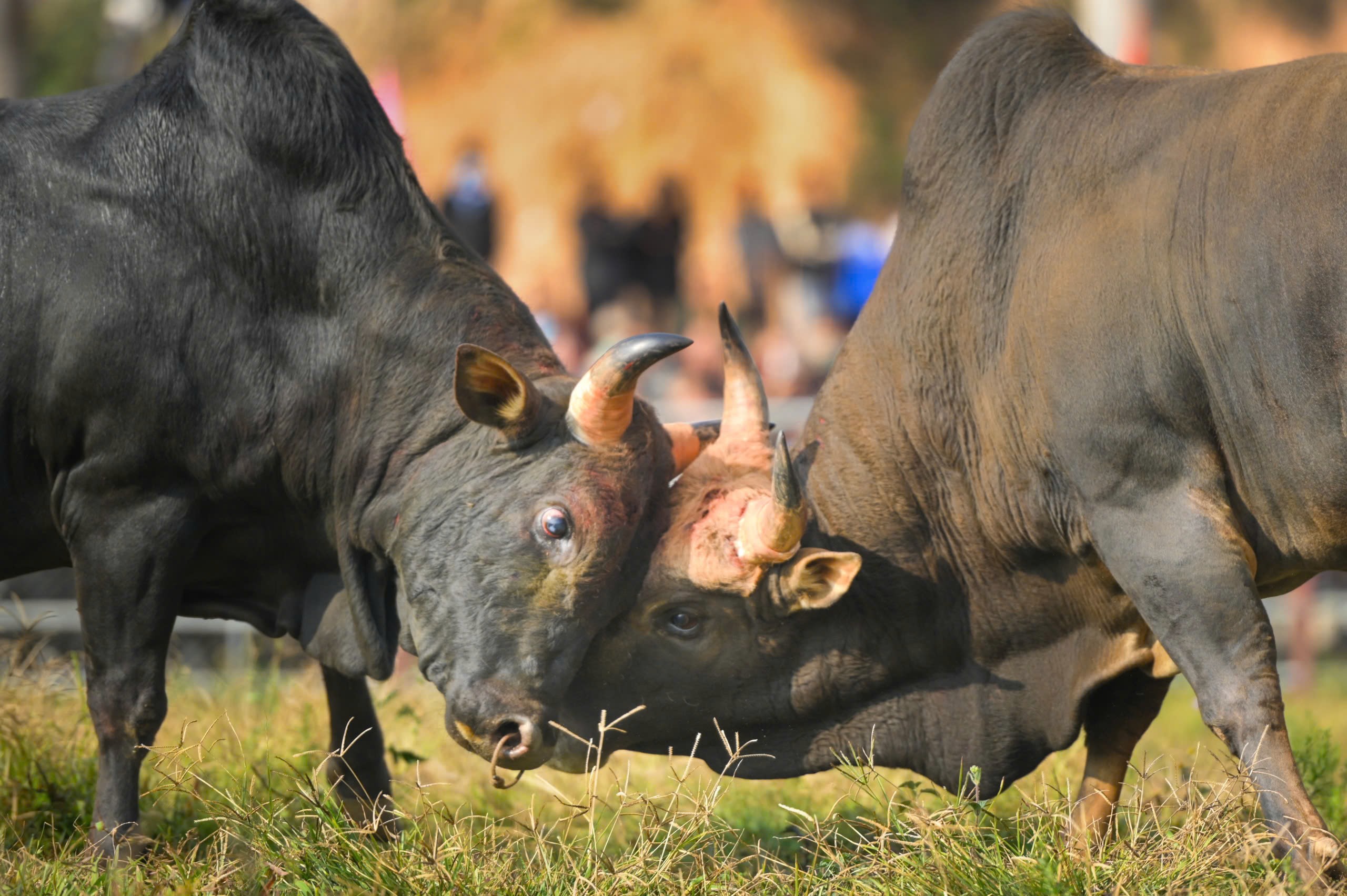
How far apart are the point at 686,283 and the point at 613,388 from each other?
442 inches

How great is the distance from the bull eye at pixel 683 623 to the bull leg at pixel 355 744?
3.77ft

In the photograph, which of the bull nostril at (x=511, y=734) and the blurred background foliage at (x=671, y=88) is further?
the blurred background foliage at (x=671, y=88)

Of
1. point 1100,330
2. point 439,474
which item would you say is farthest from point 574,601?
point 1100,330

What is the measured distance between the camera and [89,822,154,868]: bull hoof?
442cm

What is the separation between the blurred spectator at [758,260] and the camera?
1470 centimetres

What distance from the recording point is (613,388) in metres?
4.56

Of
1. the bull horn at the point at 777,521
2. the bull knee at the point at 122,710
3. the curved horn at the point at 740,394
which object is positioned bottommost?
the bull knee at the point at 122,710

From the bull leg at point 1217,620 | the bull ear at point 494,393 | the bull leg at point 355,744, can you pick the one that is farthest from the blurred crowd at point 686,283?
the bull leg at point 1217,620

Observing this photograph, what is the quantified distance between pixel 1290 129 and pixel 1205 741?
3.74 meters

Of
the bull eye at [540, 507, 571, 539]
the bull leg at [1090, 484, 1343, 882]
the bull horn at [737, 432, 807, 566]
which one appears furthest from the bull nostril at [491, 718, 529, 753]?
Result: the bull leg at [1090, 484, 1343, 882]

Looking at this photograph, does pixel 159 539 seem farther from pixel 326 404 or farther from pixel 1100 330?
pixel 1100 330

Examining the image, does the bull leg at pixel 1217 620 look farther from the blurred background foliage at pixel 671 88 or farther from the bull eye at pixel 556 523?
the blurred background foliage at pixel 671 88

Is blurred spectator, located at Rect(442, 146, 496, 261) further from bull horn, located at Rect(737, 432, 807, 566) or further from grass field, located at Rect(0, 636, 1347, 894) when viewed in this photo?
bull horn, located at Rect(737, 432, 807, 566)

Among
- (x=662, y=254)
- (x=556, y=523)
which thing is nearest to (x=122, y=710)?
(x=556, y=523)
